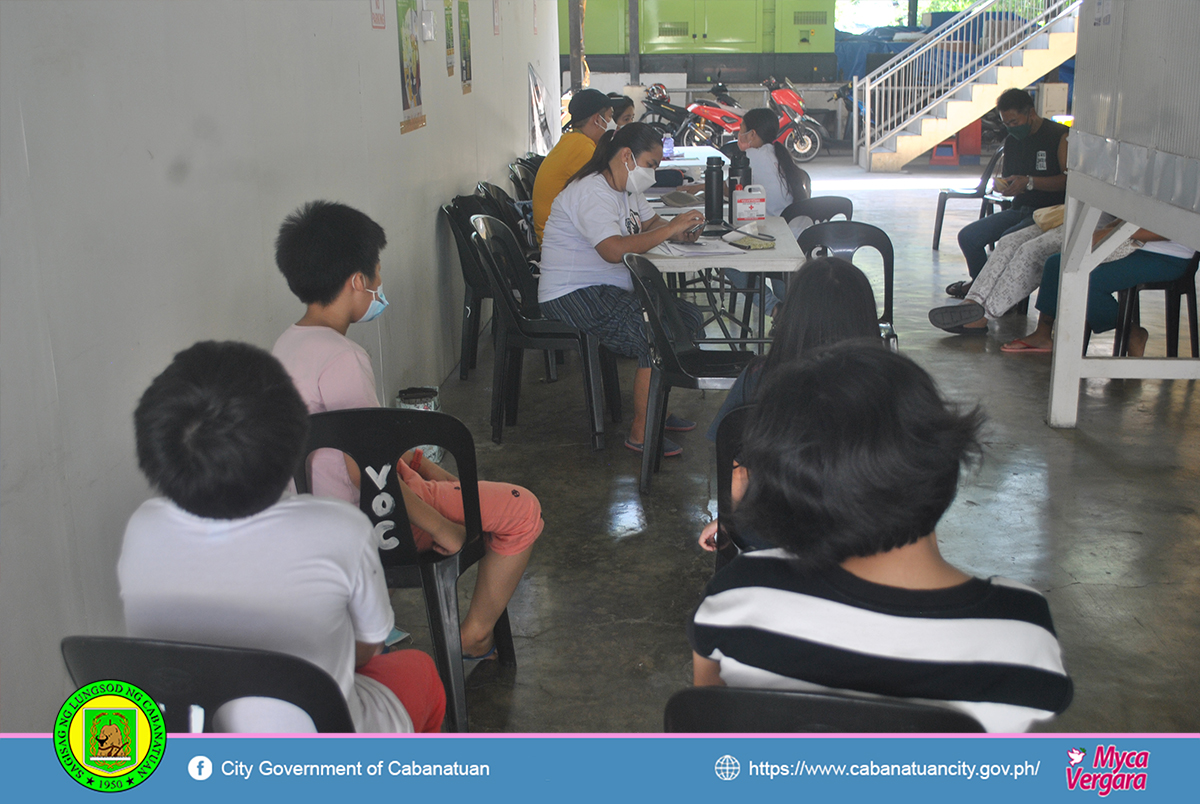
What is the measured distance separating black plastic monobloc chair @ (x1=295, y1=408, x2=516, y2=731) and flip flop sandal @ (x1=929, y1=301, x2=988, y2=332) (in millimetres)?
3770

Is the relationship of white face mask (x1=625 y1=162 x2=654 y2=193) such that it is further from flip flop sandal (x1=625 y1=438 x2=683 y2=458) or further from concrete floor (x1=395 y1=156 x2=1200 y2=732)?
flip flop sandal (x1=625 y1=438 x2=683 y2=458)

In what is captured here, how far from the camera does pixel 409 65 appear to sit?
4059 millimetres

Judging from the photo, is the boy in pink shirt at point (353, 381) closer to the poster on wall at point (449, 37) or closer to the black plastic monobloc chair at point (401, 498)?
the black plastic monobloc chair at point (401, 498)

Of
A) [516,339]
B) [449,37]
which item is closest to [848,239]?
[516,339]

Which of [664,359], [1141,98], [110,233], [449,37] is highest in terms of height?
[449,37]

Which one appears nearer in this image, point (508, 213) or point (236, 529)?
point (236, 529)

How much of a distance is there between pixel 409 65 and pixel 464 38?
134 centimetres

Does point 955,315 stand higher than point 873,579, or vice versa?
point 873,579

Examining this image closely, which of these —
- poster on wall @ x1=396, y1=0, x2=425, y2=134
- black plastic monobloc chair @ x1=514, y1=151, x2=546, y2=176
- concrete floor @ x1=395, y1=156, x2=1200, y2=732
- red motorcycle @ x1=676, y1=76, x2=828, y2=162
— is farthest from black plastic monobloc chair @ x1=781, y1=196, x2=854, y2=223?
red motorcycle @ x1=676, y1=76, x2=828, y2=162

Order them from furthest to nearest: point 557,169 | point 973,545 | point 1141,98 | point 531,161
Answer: point 531,161
point 557,169
point 1141,98
point 973,545

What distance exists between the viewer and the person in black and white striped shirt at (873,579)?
A: 1.03m

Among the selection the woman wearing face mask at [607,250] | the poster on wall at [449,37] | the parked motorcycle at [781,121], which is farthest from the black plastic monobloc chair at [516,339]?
the parked motorcycle at [781,121]

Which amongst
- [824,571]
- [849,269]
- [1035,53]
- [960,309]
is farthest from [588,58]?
[824,571]

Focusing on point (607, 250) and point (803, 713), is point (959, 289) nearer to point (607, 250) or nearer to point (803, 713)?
point (607, 250)
